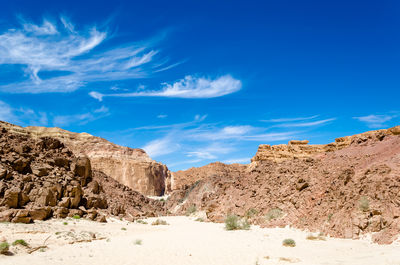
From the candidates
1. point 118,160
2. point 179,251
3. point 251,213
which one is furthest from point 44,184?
point 118,160

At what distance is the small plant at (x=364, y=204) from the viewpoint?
12.5 meters

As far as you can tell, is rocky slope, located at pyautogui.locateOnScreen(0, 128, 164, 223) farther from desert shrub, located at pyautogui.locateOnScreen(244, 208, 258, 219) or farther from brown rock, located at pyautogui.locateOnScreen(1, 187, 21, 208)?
desert shrub, located at pyautogui.locateOnScreen(244, 208, 258, 219)

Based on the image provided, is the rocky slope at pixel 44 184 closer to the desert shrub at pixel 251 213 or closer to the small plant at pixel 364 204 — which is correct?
the desert shrub at pixel 251 213

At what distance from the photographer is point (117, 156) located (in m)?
82.7

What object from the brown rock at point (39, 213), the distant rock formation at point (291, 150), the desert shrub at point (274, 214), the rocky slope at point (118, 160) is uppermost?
the rocky slope at point (118, 160)

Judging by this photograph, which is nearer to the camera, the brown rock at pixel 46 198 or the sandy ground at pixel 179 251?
the sandy ground at pixel 179 251

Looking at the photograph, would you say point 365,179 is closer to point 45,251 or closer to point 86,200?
point 45,251

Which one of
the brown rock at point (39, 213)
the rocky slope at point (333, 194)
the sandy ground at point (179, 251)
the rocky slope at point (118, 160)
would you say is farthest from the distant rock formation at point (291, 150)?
the rocky slope at point (118, 160)

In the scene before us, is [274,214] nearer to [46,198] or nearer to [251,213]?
[251,213]

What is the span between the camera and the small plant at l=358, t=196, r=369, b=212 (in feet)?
41.0

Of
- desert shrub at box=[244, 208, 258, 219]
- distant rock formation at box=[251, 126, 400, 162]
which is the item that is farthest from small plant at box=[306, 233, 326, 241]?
distant rock formation at box=[251, 126, 400, 162]

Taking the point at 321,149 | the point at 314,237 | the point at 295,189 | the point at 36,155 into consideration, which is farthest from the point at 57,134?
the point at 314,237

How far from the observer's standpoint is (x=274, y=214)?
19.5m

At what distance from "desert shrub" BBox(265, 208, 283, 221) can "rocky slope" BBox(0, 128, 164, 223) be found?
1093 cm
